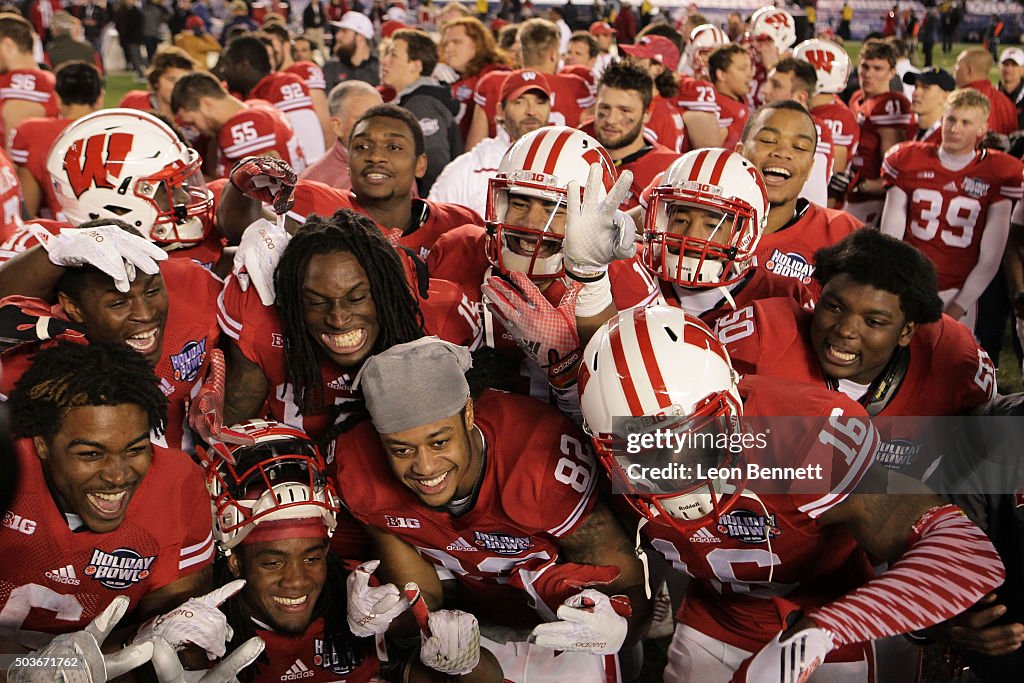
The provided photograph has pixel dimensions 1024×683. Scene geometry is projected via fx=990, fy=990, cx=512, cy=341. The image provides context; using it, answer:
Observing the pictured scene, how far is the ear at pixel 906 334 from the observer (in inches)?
130

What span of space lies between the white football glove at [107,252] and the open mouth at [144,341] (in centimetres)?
18

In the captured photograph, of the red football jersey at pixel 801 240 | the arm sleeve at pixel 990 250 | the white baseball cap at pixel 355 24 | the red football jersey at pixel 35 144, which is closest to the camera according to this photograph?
the red football jersey at pixel 801 240

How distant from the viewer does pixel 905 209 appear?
5730mm

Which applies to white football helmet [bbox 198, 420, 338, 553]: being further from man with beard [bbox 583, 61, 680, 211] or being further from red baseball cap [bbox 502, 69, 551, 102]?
red baseball cap [bbox 502, 69, 551, 102]

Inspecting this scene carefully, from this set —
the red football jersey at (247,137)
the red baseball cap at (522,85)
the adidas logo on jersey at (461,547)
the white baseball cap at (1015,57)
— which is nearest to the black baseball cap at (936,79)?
the white baseball cap at (1015,57)

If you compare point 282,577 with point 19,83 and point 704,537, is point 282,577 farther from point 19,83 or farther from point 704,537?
point 19,83

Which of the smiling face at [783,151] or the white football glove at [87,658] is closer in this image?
the white football glove at [87,658]

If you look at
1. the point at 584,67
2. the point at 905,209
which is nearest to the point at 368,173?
the point at 905,209

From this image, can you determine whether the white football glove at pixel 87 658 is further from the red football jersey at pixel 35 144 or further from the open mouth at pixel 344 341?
the red football jersey at pixel 35 144

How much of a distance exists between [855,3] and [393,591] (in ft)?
105

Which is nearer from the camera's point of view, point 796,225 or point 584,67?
point 796,225

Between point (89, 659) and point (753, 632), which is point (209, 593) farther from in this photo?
point (753, 632)

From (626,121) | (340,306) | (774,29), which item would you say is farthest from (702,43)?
(340,306)

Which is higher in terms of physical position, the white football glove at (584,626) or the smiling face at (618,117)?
the smiling face at (618,117)
